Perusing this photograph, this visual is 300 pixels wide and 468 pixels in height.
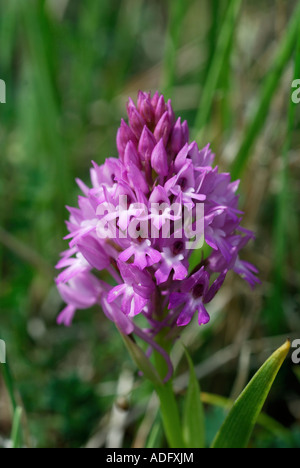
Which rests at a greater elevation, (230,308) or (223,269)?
(223,269)

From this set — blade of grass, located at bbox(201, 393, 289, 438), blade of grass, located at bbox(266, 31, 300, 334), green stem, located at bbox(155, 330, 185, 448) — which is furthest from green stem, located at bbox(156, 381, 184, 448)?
blade of grass, located at bbox(266, 31, 300, 334)

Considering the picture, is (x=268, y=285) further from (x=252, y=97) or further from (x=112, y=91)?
(x=112, y=91)

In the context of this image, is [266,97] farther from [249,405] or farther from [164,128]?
[249,405]

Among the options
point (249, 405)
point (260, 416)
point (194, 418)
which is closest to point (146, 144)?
point (249, 405)

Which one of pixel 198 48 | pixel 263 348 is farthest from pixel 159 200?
pixel 198 48
